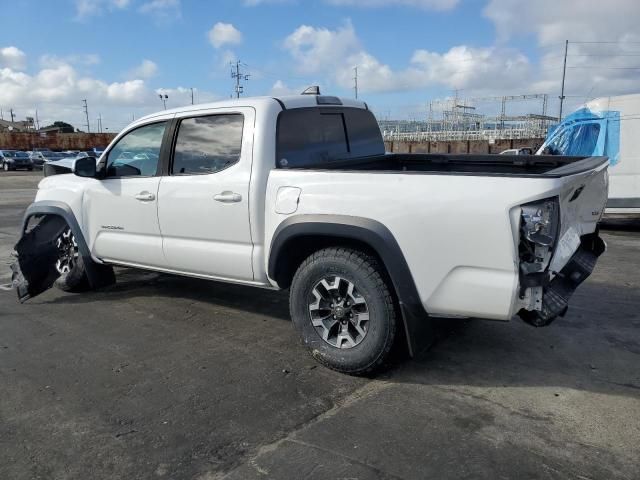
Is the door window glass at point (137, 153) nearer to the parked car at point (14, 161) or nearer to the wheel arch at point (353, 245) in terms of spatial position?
the wheel arch at point (353, 245)

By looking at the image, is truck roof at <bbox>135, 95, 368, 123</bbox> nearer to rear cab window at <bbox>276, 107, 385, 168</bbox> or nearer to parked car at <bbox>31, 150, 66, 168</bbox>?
rear cab window at <bbox>276, 107, 385, 168</bbox>

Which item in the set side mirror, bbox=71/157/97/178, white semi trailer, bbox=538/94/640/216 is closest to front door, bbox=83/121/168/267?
side mirror, bbox=71/157/97/178

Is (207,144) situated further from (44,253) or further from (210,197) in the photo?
(44,253)

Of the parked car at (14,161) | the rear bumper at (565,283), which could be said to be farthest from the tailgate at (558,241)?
the parked car at (14,161)

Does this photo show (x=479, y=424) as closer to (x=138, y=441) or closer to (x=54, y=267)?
(x=138, y=441)

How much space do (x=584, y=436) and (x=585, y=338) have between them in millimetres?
1737

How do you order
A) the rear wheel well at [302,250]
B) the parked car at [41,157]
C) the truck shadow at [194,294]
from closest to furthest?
the rear wheel well at [302,250] < the truck shadow at [194,294] < the parked car at [41,157]

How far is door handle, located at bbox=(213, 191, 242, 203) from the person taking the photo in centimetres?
416

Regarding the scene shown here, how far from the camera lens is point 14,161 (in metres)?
41.7

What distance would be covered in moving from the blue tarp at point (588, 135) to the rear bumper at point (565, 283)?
744 cm

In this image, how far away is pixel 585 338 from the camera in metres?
4.55

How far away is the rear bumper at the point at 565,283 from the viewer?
330cm

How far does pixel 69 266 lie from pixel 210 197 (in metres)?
2.57

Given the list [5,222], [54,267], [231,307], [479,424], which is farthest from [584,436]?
[5,222]
